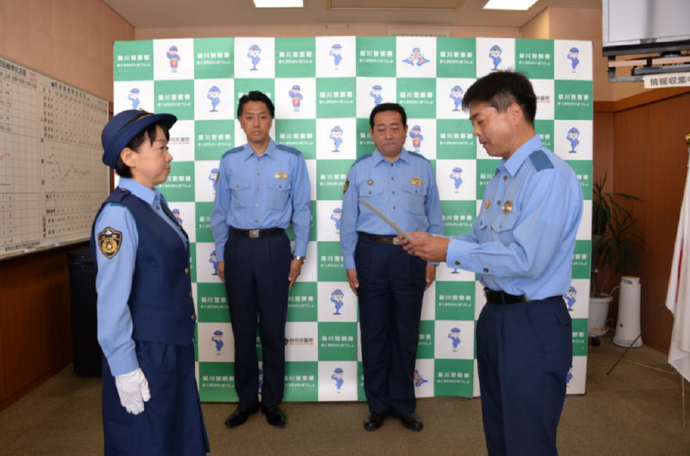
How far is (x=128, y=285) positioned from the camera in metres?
1.44

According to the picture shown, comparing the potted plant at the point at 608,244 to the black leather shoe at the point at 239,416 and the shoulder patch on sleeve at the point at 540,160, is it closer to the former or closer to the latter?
the shoulder patch on sleeve at the point at 540,160

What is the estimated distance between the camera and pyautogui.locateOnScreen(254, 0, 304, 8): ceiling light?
188 inches

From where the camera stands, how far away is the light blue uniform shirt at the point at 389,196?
291cm

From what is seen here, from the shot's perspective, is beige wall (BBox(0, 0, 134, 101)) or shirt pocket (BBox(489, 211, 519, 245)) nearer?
shirt pocket (BBox(489, 211, 519, 245))

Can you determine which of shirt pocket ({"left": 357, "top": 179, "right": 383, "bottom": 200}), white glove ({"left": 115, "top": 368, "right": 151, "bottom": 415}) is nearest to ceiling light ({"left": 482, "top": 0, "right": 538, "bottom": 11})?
shirt pocket ({"left": 357, "top": 179, "right": 383, "bottom": 200})

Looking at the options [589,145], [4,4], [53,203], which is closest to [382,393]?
[589,145]

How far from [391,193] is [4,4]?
9.70 feet

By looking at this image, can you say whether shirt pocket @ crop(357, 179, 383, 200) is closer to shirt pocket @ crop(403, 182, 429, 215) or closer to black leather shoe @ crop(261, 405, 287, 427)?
shirt pocket @ crop(403, 182, 429, 215)

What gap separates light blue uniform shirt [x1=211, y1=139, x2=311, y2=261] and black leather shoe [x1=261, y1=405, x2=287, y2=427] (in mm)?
982

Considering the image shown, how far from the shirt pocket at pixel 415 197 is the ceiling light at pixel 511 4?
2.96 m

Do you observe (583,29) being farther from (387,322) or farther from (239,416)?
(239,416)

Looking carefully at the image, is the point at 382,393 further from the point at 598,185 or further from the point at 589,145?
the point at 598,185

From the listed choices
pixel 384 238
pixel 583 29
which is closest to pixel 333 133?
pixel 384 238

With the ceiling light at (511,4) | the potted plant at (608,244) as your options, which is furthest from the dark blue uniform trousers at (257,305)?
the ceiling light at (511,4)
